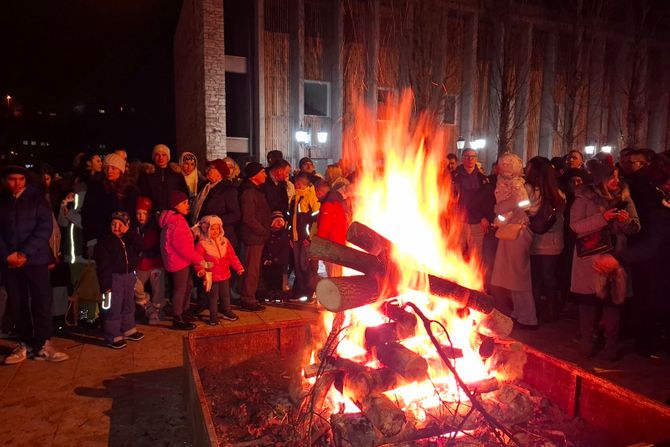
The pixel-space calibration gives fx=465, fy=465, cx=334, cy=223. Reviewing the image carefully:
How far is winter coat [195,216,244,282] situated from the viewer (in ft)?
21.9

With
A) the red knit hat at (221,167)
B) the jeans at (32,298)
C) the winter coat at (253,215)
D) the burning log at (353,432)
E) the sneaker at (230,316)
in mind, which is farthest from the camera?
the red knit hat at (221,167)

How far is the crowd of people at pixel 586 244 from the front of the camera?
5324 millimetres

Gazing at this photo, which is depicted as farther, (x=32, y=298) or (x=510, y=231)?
(x=510, y=231)

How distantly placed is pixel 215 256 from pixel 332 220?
1.90 meters

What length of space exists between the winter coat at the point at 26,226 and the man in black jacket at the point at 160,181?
200cm

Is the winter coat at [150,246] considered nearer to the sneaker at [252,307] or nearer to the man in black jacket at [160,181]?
the man in black jacket at [160,181]

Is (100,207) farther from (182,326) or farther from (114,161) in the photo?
(182,326)

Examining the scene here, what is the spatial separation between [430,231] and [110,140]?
39.4 metres

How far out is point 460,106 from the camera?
2472 centimetres

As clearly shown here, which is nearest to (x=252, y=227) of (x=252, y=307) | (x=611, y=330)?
(x=252, y=307)

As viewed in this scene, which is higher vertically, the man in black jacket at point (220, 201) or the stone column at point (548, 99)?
the stone column at point (548, 99)

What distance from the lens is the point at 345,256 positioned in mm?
4086

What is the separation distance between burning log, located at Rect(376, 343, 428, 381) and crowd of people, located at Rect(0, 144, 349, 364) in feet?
11.2

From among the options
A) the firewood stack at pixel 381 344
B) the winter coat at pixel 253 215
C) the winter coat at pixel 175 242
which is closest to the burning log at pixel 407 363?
the firewood stack at pixel 381 344
